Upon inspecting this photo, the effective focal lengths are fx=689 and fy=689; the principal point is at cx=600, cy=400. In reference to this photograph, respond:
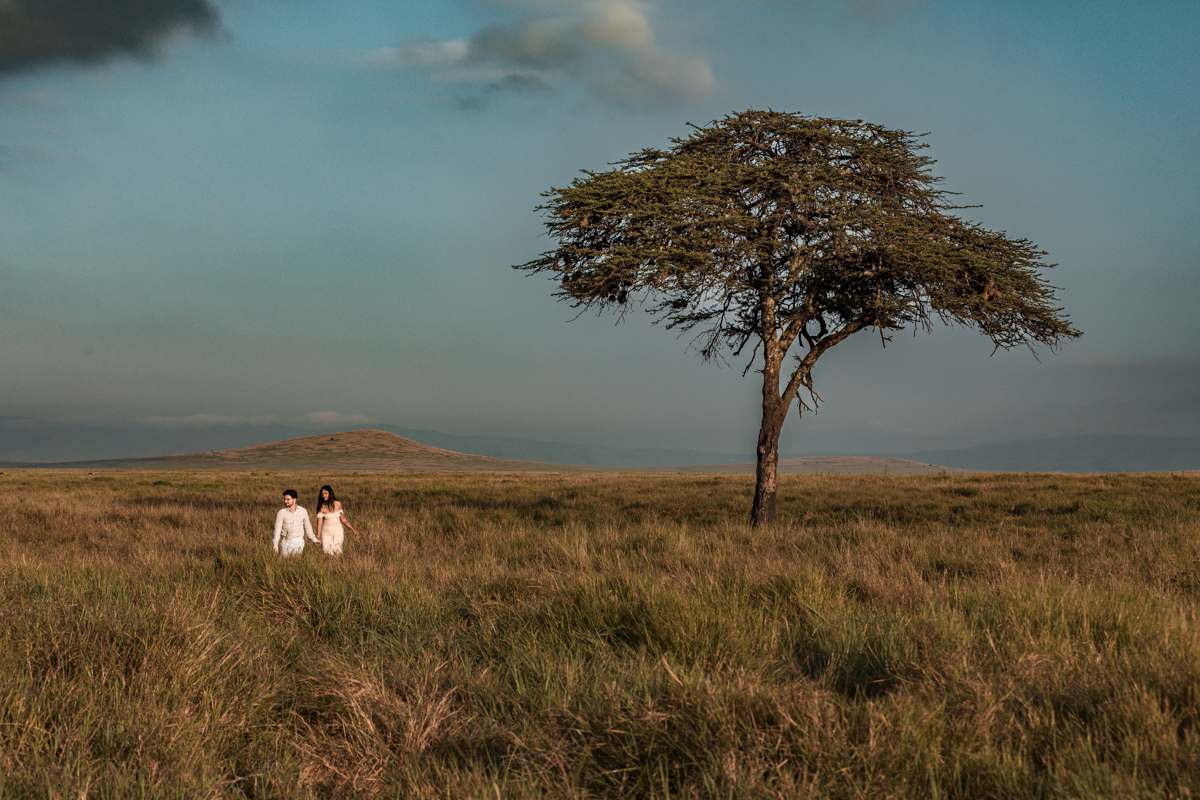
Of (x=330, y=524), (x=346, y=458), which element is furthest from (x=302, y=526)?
(x=346, y=458)

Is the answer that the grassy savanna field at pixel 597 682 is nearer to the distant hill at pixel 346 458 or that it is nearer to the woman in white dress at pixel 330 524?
the woman in white dress at pixel 330 524

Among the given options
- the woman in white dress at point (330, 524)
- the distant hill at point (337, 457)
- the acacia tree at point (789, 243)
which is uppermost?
the acacia tree at point (789, 243)

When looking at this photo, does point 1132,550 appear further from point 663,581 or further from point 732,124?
point 732,124

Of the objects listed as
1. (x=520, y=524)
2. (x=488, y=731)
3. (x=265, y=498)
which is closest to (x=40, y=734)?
(x=488, y=731)

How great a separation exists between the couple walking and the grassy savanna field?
5.17 feet

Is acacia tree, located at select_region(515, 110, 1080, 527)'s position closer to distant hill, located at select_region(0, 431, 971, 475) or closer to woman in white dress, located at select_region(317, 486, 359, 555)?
woman in white dress, located at select_region(317, 486, 359, 555)

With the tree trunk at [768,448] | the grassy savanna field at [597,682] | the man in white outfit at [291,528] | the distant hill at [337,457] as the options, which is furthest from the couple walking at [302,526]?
the distant hill at [337,457]

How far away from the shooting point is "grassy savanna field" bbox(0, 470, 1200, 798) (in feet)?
9.82

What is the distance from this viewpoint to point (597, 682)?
3.89 metres

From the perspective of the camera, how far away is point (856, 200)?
48.2 ft

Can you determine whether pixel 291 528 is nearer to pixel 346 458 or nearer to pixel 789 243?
pixel 789 243

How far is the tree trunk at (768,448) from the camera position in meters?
14.8

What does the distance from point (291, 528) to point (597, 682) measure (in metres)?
7.80

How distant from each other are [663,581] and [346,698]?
330cm
